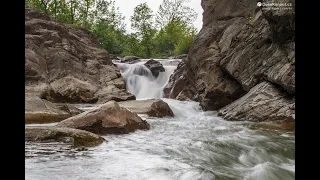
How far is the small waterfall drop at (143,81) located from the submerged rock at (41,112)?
12510 millimetres

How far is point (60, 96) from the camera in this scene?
1503cm

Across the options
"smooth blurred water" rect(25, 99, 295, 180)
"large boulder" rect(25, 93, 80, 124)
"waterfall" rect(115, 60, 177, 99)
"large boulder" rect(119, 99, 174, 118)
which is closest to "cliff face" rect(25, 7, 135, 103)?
"waterfall" rect(115, 60, 177, 99)

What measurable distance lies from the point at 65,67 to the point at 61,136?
11.9m

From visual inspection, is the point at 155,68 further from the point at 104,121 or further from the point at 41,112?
the point at 104,121

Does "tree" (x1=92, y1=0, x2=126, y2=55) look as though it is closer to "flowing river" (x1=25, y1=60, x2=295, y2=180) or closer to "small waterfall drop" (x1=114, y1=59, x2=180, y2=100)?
"small waterfall drop" (x1=114, y1=59, x2=180, y2=100)

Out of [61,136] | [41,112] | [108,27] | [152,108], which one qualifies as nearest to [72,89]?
[152,108]

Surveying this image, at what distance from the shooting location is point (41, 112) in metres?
8.89

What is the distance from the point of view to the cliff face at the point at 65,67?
15180mm
